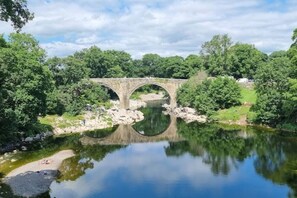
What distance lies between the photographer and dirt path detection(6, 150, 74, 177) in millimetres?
43000

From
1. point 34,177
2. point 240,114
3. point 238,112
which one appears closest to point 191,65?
point 238,112

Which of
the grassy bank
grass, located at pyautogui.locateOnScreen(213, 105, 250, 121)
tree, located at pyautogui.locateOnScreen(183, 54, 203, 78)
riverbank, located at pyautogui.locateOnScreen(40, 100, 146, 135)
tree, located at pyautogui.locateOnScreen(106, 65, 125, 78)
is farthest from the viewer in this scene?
tree, located at pyautogui.locateOnScreen(106, 65, 125, 78)

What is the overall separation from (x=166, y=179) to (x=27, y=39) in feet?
135

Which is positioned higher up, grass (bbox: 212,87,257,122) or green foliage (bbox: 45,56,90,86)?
green foliage (bbox: 45,56,90,86)

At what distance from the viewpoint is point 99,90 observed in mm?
94688

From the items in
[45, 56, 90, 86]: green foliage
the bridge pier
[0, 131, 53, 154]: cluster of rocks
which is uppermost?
[45, 56, 90, 86]: green foliage

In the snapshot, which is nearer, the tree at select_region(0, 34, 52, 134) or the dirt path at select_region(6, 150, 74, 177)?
the dirt path at select_region(6, 150, 74, 177)

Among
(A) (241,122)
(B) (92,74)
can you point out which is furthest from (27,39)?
(B) (92,74)

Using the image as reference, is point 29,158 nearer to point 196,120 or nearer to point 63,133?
point 63,133

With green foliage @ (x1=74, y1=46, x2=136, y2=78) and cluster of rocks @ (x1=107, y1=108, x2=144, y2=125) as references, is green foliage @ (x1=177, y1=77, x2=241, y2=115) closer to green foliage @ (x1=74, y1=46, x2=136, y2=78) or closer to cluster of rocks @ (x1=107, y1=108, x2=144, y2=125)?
cluster of rocks @ (x1=107, y1=108, x2=144, y2=125)

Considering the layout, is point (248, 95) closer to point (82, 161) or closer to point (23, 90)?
point (82, 161)

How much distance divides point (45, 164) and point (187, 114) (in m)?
48.8

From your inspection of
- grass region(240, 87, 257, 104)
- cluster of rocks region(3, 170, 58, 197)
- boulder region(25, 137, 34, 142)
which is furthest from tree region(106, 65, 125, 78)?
cluster of rocks region(3, 170, 58, 197)

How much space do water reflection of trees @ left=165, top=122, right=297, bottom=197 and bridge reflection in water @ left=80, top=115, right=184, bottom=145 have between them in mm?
2142
